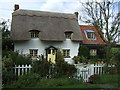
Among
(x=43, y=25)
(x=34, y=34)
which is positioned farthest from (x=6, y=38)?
(x=43, y=25)

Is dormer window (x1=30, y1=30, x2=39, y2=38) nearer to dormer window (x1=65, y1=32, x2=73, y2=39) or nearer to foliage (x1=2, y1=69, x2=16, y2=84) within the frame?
dormer window (x1=65, y1=32, x2=73, y2=39)

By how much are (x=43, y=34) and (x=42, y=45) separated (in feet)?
4.84

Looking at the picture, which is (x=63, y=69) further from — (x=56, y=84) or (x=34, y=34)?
(x=34, y=34)

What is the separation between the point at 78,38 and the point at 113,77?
1473cm

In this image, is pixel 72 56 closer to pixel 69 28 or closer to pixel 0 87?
pixel 69 28

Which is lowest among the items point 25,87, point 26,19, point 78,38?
point 25,87

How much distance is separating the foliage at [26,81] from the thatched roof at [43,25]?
13.8m

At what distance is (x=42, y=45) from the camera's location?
23516 mm

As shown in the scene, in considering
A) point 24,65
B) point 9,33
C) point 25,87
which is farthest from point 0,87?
point 9,33

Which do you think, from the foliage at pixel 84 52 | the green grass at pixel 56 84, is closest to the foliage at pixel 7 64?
the green grass at pixel 56 84

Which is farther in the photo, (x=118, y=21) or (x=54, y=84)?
(x=118, y=21)

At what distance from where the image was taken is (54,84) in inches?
348

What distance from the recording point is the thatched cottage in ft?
74.7

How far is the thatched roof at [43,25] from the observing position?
22.9m
